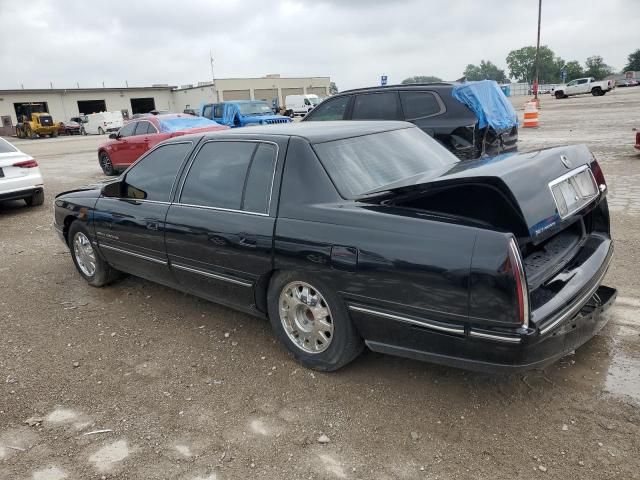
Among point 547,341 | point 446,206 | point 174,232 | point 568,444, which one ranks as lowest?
point 568,444

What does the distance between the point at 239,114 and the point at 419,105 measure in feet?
44.8

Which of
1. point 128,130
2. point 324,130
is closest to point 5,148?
point 128,130

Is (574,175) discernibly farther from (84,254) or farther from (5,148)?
(5,148)

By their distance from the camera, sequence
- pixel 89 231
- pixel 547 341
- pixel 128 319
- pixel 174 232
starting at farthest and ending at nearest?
pixel 89 231, pixel 128 319, pixel 174 232, pixel 547 341

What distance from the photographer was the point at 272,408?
3.11 meters

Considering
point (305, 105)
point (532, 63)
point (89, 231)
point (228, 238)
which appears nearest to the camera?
point (228, 238)

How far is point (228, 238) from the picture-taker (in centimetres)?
360

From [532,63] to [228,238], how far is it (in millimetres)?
144568

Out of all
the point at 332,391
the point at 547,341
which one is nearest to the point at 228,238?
the point at 332,391

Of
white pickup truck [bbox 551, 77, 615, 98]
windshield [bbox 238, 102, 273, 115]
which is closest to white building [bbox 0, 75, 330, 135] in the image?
white pickup truck [bbox 551, 77, 615, 98]

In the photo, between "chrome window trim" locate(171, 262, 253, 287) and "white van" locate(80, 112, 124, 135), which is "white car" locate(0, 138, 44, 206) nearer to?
"chrome window trim" locate(171, 262, 253, 287)

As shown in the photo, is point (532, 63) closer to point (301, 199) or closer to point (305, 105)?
point (305, 105)

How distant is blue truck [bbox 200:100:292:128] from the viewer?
19.7 metres

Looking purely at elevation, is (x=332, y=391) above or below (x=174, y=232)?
below
